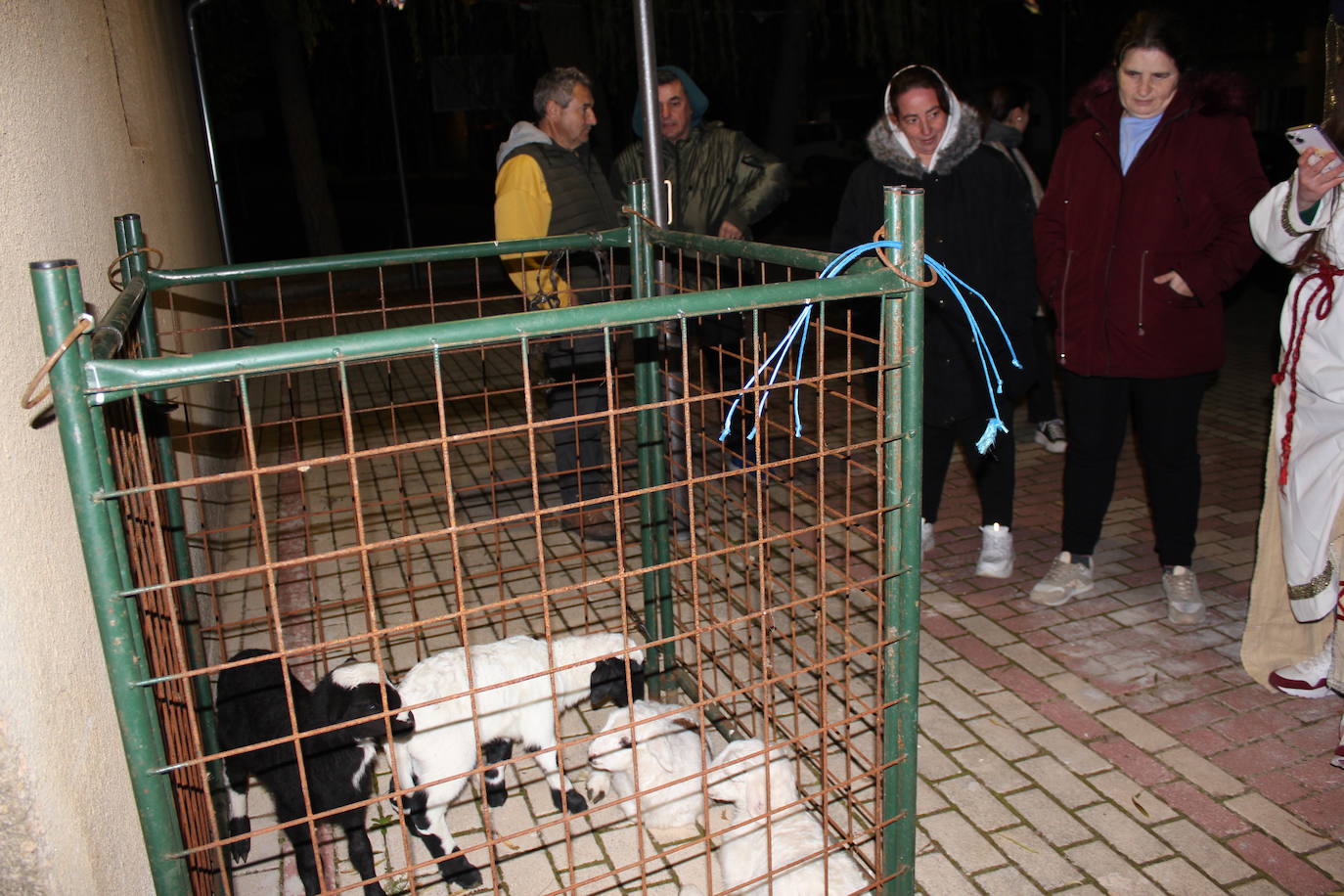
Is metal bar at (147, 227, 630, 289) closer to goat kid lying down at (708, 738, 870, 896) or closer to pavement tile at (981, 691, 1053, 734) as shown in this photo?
goat kid lying down at (708, 738, 870, 896)

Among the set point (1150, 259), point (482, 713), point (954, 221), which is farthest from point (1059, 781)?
point (954, 221)

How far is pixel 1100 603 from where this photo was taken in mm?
4082

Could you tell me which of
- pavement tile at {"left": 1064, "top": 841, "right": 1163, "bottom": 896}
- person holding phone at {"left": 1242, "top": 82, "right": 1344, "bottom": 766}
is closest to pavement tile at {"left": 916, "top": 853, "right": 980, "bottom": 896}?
pavement tile at {"left": 1064, "top": 841, "right": 1163, "bottom": 896}

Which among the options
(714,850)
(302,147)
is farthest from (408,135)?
(714,850)

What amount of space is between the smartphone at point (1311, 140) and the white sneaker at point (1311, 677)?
1590mm

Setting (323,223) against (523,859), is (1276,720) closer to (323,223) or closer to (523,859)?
(523,859)

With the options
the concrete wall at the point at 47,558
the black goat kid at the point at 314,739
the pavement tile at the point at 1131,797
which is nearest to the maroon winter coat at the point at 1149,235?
the pavement tile at the point at 1131,797

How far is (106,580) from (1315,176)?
10.7 ft

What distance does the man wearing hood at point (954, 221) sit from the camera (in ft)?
12.4

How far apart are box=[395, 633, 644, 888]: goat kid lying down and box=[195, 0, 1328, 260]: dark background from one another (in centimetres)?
303

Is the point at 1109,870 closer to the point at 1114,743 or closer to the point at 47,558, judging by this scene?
the point at 1114,743

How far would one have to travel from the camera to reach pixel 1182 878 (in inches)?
104

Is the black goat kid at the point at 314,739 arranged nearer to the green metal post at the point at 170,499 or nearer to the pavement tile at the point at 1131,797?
the green metal post at the point at 170,499

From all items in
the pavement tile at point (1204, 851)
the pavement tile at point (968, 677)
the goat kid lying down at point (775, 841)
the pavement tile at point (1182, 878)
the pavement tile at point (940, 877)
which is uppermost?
the goat kid lying down at point (775, 841)
